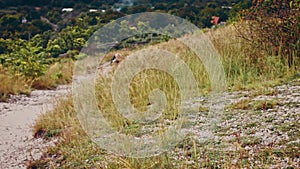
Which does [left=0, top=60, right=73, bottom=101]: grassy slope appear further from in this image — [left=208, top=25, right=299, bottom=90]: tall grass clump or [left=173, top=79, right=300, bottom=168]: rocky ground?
[left=173, top=79, right=300, bottom=168]: rocky ground

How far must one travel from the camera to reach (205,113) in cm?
376

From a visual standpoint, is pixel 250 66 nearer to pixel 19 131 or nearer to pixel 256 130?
pixel 256 130

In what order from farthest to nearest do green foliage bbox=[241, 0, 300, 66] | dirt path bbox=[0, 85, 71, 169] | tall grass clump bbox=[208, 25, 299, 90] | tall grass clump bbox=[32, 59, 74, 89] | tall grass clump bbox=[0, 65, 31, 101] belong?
tall grass clump bbox=[32, 59, 74, 89], tall grass clump bbox=[0, 65, 31, 101], green foliage bbox=[241, 0, 300, 66], tall grass clump bbox=[208, 25, 299, 90], dirt path bbox=[0, 85, 71, 169]

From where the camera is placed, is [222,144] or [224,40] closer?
[222,144]

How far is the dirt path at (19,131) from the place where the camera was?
384 centimetres

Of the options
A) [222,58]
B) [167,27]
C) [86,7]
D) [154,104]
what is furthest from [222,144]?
[86,7]

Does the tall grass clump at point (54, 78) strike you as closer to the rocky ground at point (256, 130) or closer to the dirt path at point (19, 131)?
the dirt path at point (19, 131)

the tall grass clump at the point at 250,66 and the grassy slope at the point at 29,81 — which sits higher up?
the tall grass clump at the point at 250,66

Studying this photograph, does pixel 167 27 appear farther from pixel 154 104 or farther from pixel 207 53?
pixel 154 104

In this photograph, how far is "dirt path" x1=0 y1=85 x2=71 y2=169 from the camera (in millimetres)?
3842

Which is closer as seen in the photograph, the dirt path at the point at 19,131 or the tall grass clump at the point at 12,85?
the dirt path at the point at 19,131

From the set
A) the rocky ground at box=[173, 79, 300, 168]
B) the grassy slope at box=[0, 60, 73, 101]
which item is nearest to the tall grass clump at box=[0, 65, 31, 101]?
the grassy slope at box=[0, 60, 73, 101]

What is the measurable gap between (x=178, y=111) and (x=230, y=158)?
1411 millimetres

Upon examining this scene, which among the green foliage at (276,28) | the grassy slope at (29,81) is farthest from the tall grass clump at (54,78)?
the green foliage at (276,28)
